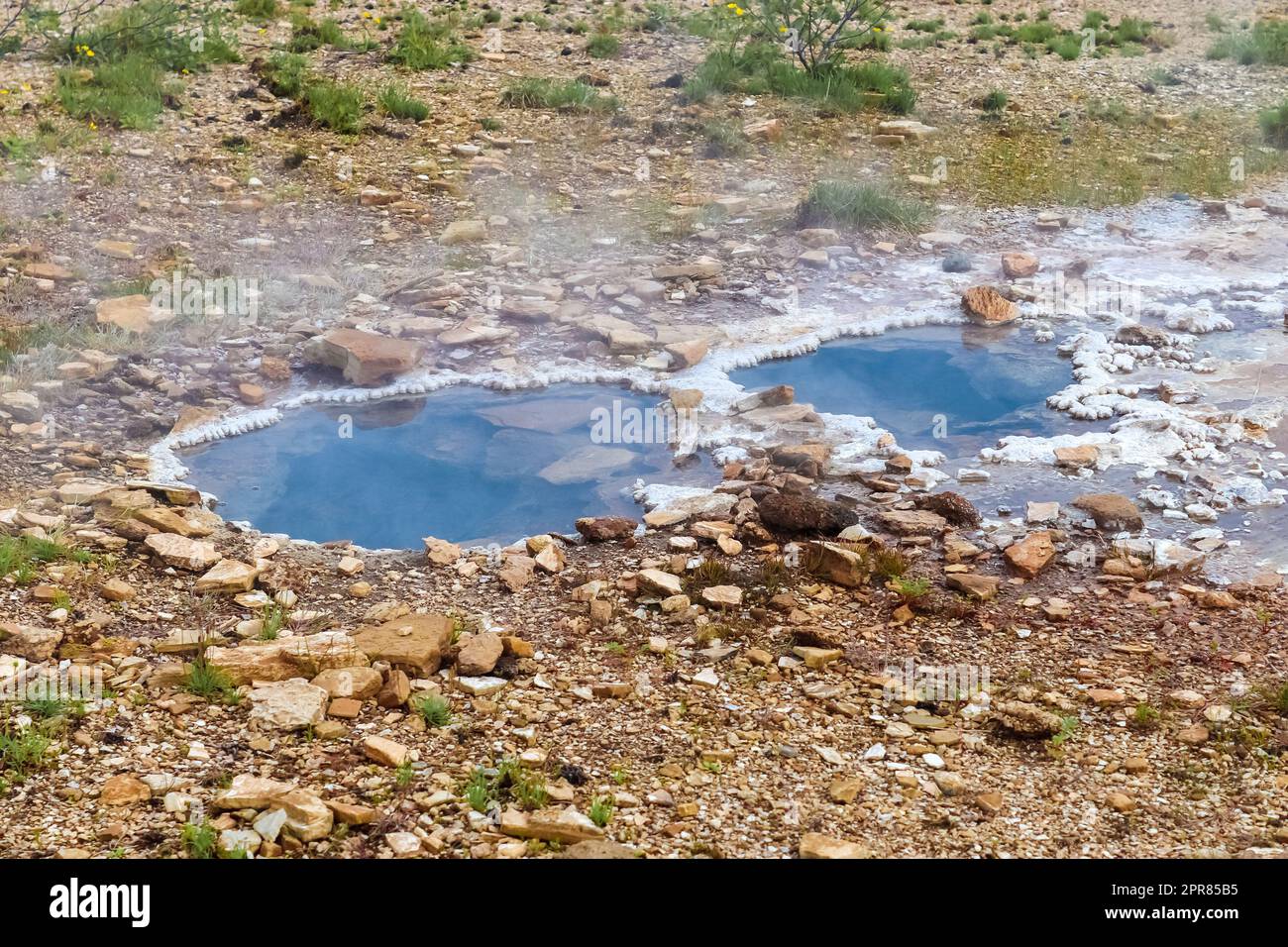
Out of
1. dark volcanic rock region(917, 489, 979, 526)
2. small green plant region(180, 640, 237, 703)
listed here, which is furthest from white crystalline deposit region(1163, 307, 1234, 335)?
small green plant region(180, 640, 237, 703)

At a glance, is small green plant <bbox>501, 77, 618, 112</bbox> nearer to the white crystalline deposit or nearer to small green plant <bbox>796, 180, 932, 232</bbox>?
small green plant <bbox>796, 180, 932, 232</bbox>

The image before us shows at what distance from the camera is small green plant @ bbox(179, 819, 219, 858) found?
3.29m

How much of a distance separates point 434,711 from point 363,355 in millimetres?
3646

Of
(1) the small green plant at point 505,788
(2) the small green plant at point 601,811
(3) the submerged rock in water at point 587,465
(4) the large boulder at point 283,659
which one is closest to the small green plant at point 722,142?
(3) the submerged rock in water at point 587,465

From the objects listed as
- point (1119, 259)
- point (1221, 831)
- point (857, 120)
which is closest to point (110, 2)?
point (857, 120)

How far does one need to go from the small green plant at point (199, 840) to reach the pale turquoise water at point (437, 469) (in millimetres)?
2596

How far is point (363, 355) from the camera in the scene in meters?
7.30

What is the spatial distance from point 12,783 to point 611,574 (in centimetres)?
247

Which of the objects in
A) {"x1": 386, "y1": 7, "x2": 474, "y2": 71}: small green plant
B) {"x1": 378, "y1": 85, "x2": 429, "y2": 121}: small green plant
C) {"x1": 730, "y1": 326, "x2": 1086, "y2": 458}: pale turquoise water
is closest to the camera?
{"x1": 730, "y1": 326, "x2": 1086, "y2": 458}: pale turquoise water

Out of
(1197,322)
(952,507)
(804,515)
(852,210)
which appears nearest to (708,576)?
(804,515)

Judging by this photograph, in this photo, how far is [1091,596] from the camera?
→ 17.0 ft

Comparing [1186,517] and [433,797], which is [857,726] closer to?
[433,797]

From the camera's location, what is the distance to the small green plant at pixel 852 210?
31.6ft

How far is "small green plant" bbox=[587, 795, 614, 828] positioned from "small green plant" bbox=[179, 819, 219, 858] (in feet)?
3.37
